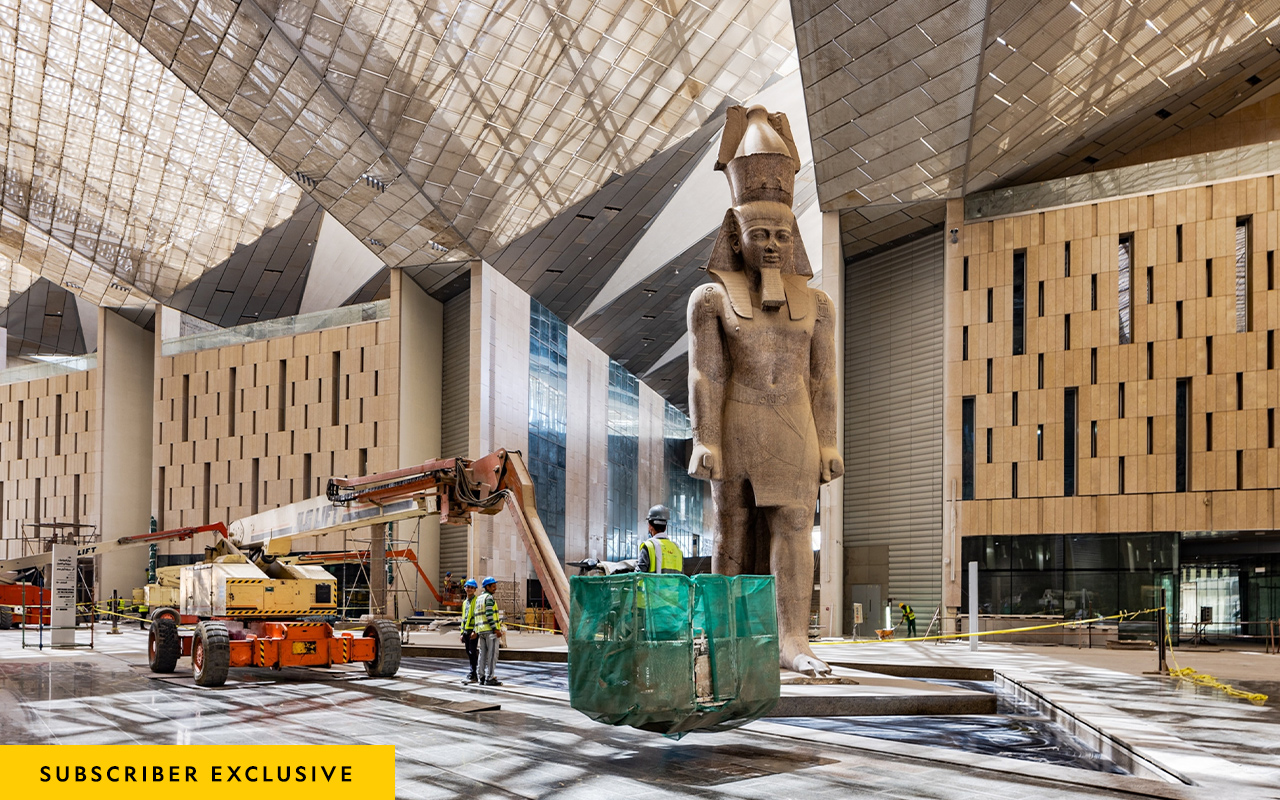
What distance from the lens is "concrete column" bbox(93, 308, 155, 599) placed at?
43.3m

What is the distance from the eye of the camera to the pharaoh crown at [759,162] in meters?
11.3

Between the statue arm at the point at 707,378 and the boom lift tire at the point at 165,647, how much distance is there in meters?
9.27

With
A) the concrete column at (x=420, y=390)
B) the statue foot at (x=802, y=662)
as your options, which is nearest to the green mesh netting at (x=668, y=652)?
the statue foot at (x=802, y=662)

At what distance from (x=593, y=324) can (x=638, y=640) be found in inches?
1442

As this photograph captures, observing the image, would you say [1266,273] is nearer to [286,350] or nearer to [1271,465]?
[1271,465]

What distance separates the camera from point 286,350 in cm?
3956

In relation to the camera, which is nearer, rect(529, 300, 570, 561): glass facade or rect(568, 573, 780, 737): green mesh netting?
rect(568, 573, 780, 737): green mesh netting

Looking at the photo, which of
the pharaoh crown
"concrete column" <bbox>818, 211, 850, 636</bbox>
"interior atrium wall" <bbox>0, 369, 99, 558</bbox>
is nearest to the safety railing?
"interior atrium wall" <bbox>0, 369, 99, 558</bbox>

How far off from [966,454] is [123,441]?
113ft

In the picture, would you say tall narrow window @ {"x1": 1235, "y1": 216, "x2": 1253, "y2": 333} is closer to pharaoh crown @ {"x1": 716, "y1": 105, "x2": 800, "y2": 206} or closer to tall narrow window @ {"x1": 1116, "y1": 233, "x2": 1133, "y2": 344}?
tall narrow window @ {"x1": 1116, "y1": 233, "x2": 1133, "y2": 344}

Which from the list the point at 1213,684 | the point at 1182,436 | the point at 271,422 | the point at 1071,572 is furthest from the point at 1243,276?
the point at 271,422

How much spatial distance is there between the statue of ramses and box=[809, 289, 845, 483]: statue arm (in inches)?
0.5

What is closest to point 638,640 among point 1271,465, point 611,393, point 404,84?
point 404,84

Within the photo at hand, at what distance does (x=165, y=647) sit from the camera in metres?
15.8
